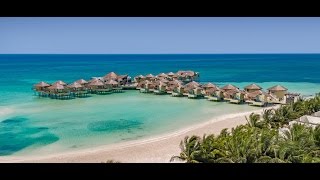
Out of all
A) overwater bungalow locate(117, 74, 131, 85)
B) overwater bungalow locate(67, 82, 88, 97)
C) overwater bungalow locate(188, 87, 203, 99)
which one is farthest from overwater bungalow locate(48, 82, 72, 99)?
overwater bungalow locate(188, 87, 203, 99)

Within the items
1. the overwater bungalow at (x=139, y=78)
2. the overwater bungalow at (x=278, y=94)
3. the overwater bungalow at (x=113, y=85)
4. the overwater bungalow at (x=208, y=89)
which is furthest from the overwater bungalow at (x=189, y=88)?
the overwater bungalow at (x=113, y=85)

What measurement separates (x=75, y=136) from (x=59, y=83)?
11148 mm

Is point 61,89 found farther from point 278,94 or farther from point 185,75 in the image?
point 278,94

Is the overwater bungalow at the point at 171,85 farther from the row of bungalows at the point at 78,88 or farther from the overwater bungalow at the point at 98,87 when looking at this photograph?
the overwater bungalow at the point at 98,87

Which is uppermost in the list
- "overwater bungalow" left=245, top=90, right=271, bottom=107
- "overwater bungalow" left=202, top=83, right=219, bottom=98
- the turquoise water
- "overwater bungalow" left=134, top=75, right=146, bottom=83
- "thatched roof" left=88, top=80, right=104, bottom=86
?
"overwater bungalow" left=134, top=75, right=146, bottom=83

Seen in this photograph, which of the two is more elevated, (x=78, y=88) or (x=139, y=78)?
(x=139, y=78)

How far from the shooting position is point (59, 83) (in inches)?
933

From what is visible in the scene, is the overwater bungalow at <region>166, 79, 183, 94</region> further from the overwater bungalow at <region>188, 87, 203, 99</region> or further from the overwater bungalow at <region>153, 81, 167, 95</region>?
the overwater bungalow at <region>188, 87, 203, 99</region>

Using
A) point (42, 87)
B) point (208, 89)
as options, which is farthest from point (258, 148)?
point (42, 87)
